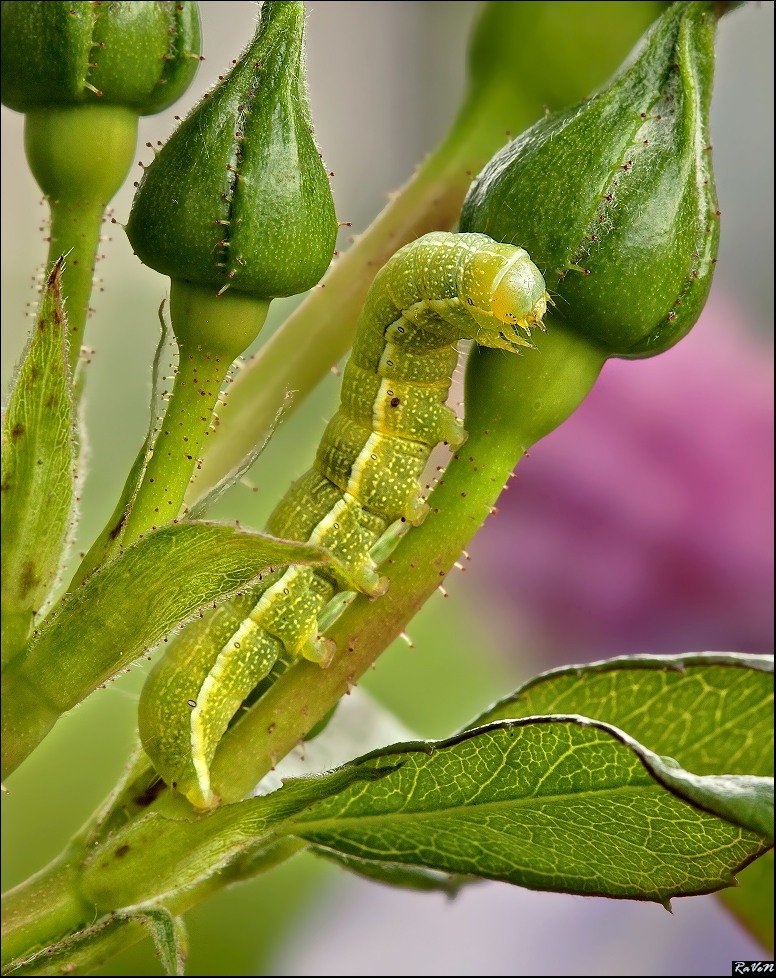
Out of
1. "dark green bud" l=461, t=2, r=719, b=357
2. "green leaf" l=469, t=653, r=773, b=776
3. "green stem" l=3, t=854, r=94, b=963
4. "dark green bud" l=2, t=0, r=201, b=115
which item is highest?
"dark green bud" l=461, t=2, r=719, b=357

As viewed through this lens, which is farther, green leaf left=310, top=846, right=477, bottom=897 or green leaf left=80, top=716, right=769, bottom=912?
green leaf left=310, top=846, right=477, bottom=897

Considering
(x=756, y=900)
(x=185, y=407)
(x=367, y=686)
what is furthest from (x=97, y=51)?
(x=367, y=686)

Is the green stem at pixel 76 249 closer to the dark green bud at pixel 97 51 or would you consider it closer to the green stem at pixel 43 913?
the dark green bud at pixel 97 51

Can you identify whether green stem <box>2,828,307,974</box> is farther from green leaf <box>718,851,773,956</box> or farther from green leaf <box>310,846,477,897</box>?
green leaf <box>718,851,773,956</box>

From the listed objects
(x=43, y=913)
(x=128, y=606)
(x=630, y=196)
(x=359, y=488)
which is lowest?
(x=43, y=913)

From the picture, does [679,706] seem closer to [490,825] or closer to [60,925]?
[490,825]

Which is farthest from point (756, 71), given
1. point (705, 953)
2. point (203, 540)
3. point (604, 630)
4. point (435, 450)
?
point (203, 540)

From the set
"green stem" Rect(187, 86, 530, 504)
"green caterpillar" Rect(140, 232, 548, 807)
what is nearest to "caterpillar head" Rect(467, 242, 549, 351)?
"green caterpillar" Rect(140, 232, 548, 807)

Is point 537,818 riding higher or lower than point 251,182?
lower
